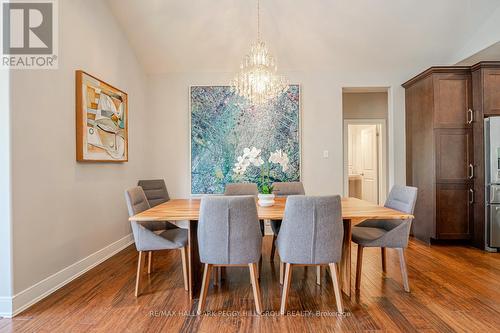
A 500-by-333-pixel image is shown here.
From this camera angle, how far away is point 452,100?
11.9ft

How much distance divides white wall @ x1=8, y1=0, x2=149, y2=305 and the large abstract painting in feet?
3.69

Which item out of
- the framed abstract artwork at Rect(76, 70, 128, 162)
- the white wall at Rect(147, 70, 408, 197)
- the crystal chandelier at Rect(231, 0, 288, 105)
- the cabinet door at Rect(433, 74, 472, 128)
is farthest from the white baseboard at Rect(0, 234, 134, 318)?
the cabinet door at Rect(433, 74, 472, 128)

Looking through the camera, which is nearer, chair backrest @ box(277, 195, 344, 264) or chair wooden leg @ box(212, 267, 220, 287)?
chair backrest @ box(277, 195, 344, 264)

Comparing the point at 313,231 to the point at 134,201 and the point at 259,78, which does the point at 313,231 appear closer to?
the point at 134,201

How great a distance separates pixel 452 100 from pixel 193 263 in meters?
3.76

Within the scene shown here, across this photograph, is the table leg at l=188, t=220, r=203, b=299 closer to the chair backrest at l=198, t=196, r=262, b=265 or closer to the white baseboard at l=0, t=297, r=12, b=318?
the chair backrest at l=198, t=196, r=262, b=265

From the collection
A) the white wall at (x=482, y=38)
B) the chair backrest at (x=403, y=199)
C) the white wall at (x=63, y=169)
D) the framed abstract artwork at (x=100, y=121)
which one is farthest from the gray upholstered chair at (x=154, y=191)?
the white wall at (x=482, y=38)

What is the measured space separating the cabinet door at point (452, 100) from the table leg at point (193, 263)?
3363mm

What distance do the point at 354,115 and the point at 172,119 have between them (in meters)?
3.57

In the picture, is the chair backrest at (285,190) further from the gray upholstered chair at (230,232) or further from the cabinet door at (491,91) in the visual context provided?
the cabinet door at (491,91)

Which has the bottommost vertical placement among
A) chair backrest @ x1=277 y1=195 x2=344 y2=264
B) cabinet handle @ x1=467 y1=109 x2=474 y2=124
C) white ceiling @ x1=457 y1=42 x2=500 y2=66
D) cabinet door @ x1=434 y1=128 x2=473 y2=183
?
chair backrest @ x1=277 y1=195 x2=344 y2=264

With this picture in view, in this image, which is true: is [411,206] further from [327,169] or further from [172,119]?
[172,119]

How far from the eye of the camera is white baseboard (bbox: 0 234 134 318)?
6.77 feet

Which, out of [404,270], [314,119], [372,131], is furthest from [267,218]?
[372,131]
